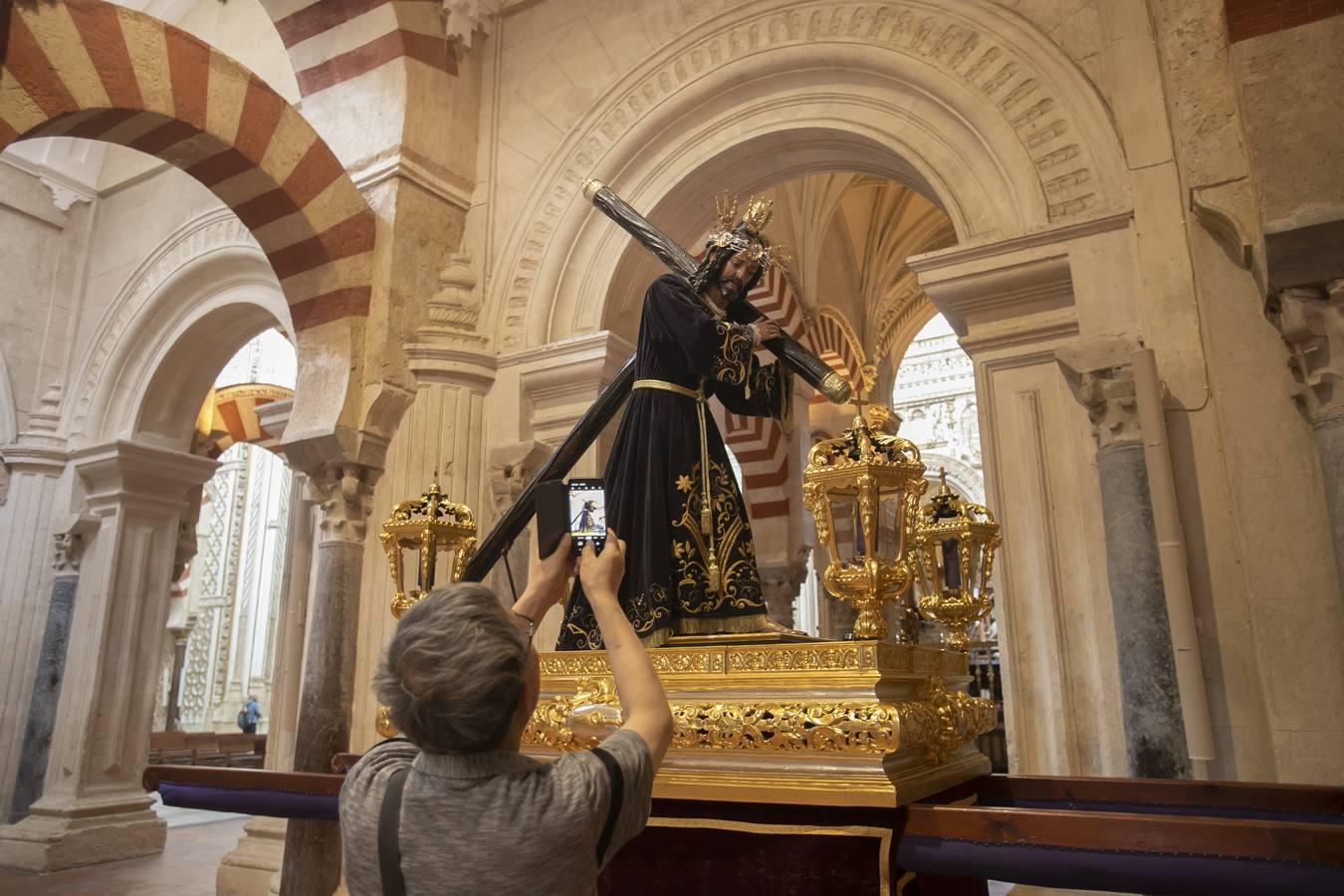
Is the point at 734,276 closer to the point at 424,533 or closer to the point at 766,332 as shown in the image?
the point at 766,332

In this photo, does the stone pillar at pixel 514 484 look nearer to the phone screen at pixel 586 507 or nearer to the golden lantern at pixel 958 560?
the golden lantern at pixel 958 560

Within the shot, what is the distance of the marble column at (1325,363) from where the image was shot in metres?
2.78

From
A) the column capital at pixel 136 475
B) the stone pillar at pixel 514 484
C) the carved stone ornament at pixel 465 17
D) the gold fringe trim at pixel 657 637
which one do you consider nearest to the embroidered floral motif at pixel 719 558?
the gold fringe trim at pixel 657 637

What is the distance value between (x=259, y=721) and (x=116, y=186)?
982 cm

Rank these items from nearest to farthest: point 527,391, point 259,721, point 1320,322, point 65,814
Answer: point 1320,322 < point 527,391 < point 65,814 < point 259,721

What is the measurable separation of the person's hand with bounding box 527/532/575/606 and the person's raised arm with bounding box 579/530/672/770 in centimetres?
16

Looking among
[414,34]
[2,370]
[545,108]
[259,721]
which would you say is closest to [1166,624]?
[545,108]

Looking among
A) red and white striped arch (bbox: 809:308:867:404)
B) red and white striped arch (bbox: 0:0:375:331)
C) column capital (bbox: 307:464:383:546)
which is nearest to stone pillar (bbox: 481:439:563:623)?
column capital (bbox: 307:464:383:546)

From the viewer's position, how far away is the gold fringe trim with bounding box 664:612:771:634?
7.57ft

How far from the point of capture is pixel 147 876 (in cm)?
593

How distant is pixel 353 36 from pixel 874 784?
5.36 metres

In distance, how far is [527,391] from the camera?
5035mm

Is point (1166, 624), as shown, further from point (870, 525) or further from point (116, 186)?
point (116, 186)

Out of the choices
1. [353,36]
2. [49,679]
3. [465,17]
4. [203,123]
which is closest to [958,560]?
[203,123]
